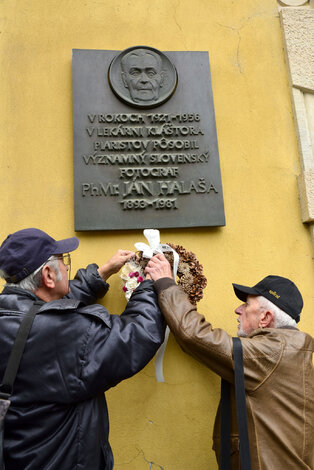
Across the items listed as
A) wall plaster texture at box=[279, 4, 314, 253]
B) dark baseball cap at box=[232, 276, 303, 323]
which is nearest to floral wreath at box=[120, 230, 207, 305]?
dark baseball cap at box=[232, 276, 303, 323]

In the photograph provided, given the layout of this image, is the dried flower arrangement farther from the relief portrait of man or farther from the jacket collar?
the relief portrait of man

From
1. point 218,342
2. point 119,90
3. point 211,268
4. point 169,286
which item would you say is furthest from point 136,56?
point 218,342

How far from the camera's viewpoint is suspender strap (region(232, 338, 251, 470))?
1.97 meters

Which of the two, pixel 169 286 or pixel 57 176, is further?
pixel 57 176

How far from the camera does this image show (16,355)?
186 centimetres

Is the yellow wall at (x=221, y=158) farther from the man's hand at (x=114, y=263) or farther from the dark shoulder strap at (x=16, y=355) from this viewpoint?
the dark shoulder strap at (x=16, y=355)

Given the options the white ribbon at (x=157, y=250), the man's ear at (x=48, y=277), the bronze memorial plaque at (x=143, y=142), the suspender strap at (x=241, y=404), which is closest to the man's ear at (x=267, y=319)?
the suspender strap at (x=241, y=404)

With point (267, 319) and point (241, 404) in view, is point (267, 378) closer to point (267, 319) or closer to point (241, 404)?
point (241, 404)

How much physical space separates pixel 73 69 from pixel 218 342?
218cm

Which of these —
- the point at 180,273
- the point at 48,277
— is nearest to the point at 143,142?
the point at 180,273

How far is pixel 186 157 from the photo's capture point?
10.3ft

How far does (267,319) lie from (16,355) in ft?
4.33

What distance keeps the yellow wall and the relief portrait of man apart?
0.73ft

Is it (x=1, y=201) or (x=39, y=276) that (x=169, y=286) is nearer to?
(x=39, y=276)
